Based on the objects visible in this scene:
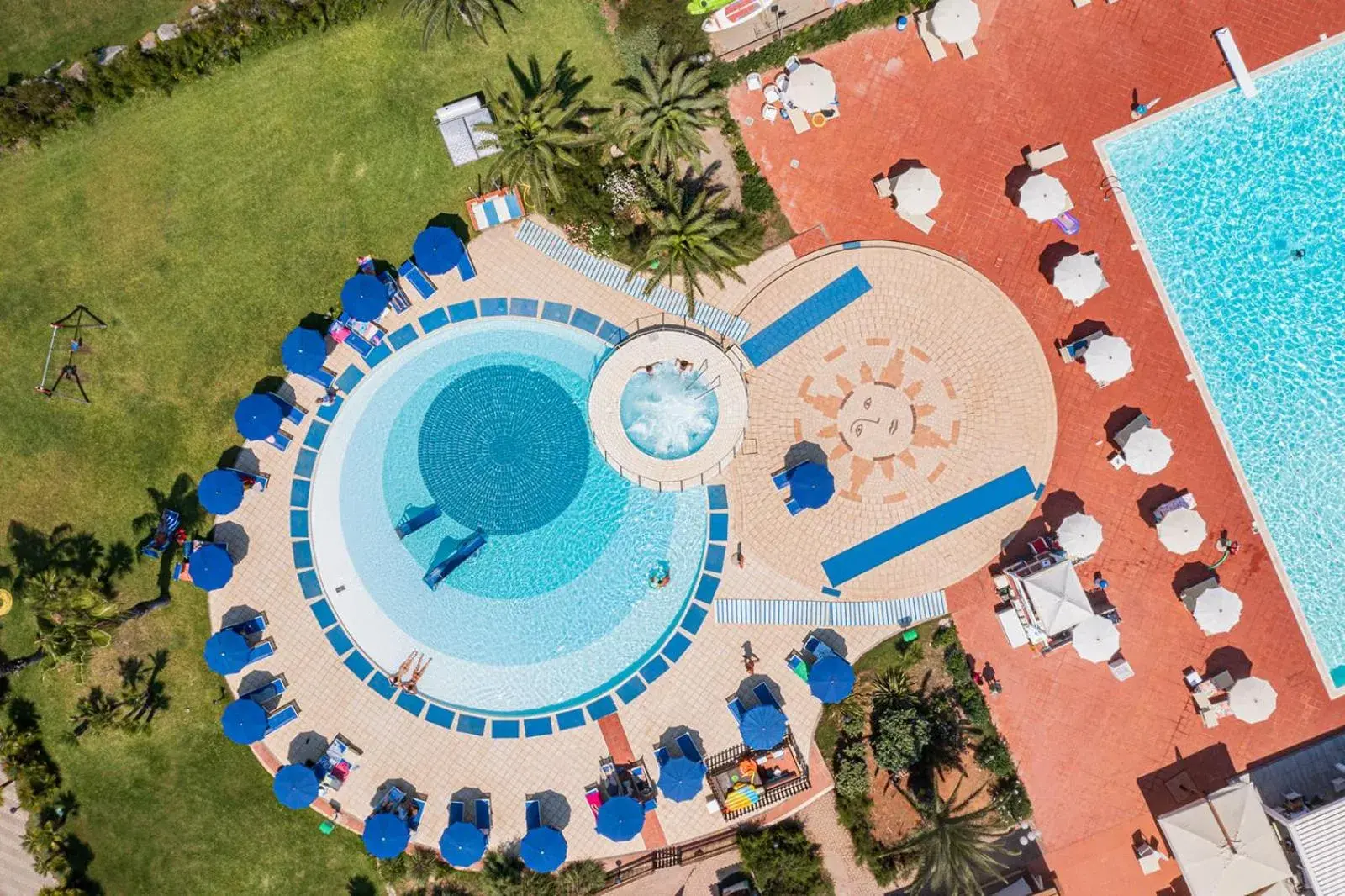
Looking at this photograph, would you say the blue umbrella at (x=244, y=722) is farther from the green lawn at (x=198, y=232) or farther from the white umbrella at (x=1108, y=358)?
the white umbrella at (x=1108, y=358)

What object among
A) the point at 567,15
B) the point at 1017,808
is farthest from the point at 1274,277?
the point at 567,15

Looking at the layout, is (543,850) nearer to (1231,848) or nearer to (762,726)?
(762,726)

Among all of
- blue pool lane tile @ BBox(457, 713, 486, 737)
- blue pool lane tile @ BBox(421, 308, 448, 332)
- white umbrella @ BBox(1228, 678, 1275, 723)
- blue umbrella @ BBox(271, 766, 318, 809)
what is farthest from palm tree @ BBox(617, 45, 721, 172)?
white umbrella @ BBox(1228, 678, 1275, 723)

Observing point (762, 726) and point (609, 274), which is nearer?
point (762, 726)

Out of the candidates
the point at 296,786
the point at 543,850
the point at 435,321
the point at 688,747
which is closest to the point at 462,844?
the point at 543,850

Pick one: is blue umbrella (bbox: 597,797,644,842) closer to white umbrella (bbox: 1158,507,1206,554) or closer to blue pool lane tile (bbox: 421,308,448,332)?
blue pool lane tile (bbox: 421,308,448,332)

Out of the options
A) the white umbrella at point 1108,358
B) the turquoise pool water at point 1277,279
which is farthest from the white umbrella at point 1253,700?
the white umbrella at point 1108,358

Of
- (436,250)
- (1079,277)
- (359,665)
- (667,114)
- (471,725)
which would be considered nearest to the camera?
(667,114)
